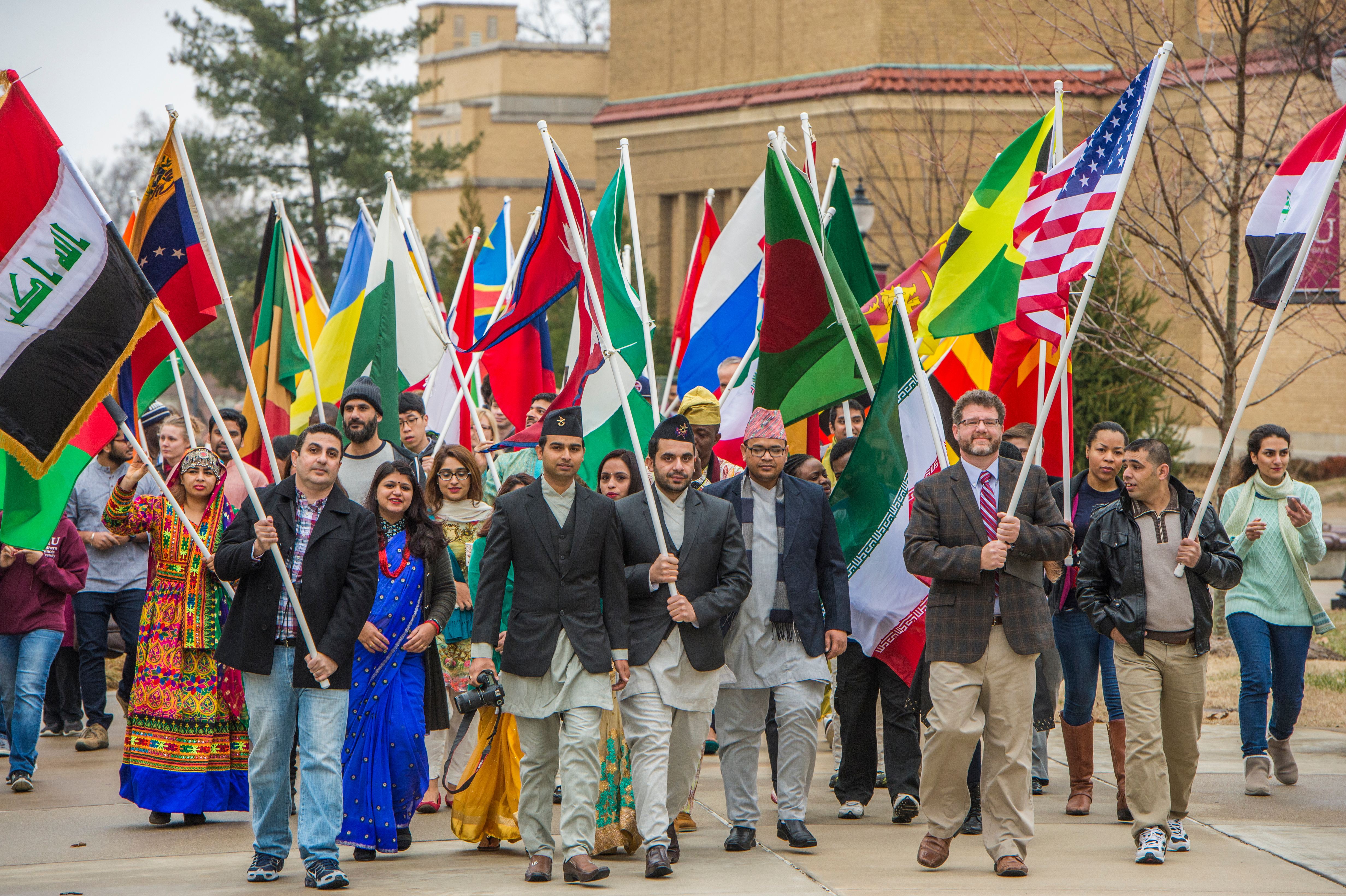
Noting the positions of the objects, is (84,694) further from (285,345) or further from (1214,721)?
(1214,721)

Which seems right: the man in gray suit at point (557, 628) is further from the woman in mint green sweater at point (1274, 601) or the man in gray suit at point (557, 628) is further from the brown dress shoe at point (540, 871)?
the woman in mint green sweater at point (1274, 601)

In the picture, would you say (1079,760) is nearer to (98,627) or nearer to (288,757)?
(288,757)

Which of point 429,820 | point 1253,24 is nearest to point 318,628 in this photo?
point 429,820

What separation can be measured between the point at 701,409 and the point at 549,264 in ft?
4.22

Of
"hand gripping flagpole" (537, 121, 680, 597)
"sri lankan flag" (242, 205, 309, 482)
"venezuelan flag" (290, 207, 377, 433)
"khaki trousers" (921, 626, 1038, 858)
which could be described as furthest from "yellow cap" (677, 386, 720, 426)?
"sri lankan flag" (242, 205, 309, 482)

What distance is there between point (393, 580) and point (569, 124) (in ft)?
156

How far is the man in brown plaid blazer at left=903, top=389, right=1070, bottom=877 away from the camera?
7.29 meters

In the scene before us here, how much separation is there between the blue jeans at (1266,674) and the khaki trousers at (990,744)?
2.50 m

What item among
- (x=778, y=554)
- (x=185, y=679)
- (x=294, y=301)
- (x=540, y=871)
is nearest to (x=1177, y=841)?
(x=778, y=554)

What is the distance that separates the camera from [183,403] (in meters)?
9.40

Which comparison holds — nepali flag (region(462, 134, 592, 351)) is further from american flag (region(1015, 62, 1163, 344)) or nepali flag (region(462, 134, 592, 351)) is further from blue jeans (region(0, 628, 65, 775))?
blue jeans (region(0, 628, 65, 775))

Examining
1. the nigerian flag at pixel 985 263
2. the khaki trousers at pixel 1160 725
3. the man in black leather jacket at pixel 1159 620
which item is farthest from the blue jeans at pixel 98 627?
the khaki trousers at pixel 1160 725

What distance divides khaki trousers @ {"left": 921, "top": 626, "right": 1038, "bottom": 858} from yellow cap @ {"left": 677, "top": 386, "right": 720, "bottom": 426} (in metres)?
2.19

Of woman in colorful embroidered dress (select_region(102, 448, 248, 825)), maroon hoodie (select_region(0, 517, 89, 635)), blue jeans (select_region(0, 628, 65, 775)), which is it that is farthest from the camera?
maroon hoodie (select_region(0, 517, 89, 635))
